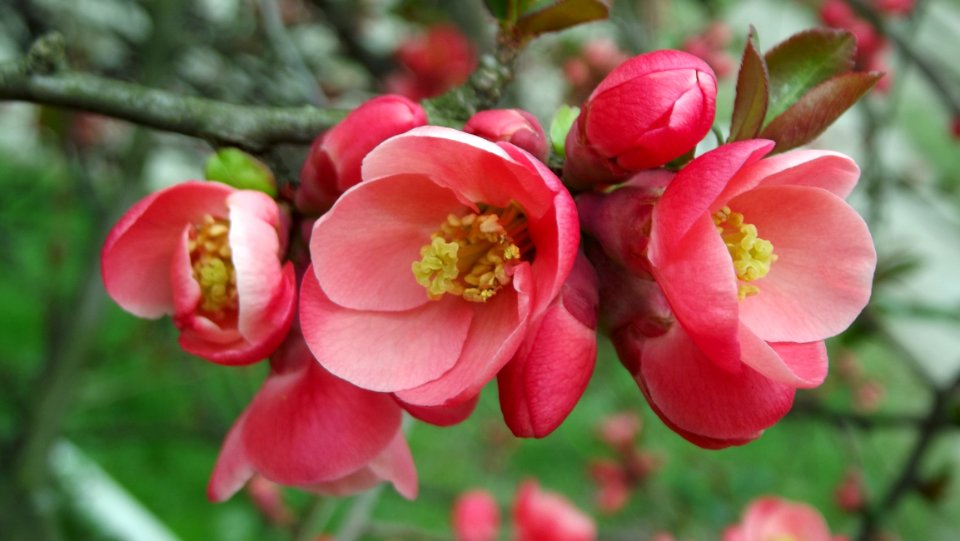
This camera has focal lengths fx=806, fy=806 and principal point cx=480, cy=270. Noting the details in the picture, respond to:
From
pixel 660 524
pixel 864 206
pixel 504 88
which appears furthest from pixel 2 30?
pixel 864 206

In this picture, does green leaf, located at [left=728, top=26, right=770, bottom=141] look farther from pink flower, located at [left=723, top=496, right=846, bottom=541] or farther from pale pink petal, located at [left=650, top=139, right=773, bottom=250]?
pink flower, located at [left=723, top=496, right=846, bottom=541]

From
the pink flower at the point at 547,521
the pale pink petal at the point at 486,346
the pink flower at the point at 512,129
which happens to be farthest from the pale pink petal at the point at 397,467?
the pink flower at the point at 547,521

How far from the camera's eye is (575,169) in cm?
50

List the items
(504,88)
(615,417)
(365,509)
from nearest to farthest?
(504,88) → (365,509) → (615,417)

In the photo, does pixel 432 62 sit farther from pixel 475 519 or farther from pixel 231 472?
pixel 231 472

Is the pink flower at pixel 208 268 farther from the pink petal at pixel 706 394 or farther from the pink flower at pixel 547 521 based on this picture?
the pink flower at pixel 547 521

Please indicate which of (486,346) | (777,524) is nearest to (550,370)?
(486,346)

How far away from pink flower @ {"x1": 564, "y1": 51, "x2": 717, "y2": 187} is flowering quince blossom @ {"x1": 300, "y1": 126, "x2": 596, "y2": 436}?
2.1 inches

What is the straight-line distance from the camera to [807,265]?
500mm

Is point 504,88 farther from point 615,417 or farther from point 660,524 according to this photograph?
point 615,417

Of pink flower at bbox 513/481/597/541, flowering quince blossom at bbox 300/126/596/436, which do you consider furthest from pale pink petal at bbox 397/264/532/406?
pink flower at bbox 513/481/597/541

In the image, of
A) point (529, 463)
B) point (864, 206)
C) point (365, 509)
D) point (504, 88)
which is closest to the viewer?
point (504, 88)

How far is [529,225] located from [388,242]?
9cm

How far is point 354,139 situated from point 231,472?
0.24m
